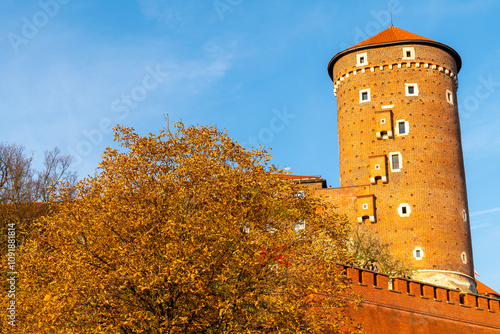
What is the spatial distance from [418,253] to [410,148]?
7259 millimetres

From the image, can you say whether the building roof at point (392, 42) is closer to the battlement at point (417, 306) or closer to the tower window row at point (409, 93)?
the tower window row at point (409, 93)

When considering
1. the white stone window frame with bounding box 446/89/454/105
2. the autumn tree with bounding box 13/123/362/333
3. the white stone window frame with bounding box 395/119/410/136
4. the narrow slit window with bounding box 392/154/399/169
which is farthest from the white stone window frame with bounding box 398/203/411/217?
the autumn tree with bounding box 13/123/362/333

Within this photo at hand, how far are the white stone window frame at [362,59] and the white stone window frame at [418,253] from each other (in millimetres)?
Result: 13995

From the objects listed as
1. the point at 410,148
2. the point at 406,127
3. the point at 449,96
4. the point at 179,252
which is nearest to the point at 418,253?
the point at 410,148

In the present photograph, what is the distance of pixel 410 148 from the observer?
46.5 metres

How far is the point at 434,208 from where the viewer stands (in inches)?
1770

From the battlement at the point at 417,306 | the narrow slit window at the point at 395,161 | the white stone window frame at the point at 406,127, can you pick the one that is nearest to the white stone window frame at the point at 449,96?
the white stone window frame at the point at 406,127

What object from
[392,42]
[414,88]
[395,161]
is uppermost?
[392,42]

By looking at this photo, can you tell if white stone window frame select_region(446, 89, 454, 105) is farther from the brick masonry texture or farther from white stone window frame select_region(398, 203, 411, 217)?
white stone window frame select_region(398, 203, 411, 217)

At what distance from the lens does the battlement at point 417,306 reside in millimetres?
28859

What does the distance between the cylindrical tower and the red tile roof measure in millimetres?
144

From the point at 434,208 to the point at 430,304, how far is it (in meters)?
14.7

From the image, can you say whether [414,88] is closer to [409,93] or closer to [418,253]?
[409,93]

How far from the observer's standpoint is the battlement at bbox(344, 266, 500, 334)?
94.7ft
